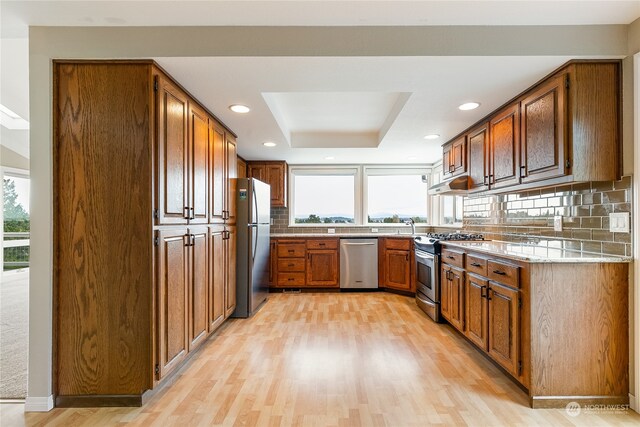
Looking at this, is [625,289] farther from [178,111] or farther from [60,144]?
[60,144]

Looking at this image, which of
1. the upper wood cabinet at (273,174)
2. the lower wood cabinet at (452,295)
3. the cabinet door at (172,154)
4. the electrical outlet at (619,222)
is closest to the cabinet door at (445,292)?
the lower wood cabinet at (452,295)

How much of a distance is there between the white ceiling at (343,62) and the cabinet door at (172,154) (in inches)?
6.1

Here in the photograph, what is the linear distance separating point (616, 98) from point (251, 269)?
337 cm

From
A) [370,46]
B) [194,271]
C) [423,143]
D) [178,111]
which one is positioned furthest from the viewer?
[423,143]

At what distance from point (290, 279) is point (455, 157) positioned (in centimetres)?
289

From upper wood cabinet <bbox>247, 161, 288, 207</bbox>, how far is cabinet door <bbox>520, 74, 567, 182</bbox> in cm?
357

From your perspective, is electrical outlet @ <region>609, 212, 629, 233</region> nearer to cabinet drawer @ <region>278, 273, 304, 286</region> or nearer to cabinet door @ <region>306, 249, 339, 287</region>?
cabinet door @ <region>306, 249, 339, 287</region>

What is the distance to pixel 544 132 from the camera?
7.33 feet

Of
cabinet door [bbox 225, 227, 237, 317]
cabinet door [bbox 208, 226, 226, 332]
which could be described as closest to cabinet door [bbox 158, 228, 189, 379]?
cabinet door [bbox 208, 226, 226, 332]

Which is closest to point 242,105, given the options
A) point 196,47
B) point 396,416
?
point 196,47

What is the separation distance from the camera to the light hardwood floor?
5.91 ft

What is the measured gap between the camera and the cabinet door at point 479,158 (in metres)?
3.04

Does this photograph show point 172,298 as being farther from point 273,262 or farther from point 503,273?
point 273,262

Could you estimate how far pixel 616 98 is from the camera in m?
2.01
